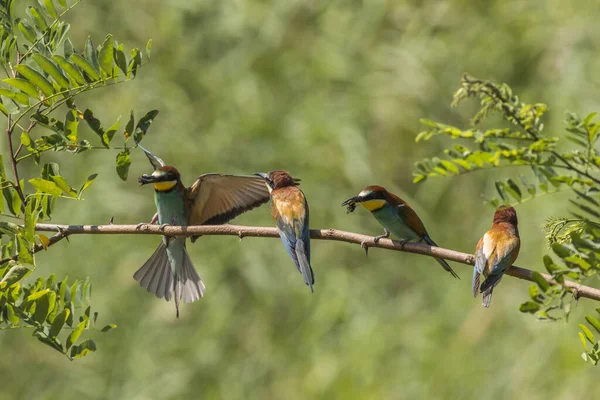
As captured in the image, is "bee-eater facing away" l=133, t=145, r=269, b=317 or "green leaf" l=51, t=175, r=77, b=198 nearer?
"green leaf" l=51, t=175, r=77, b=198

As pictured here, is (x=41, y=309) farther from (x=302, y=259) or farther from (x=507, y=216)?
(x=507, y=216)

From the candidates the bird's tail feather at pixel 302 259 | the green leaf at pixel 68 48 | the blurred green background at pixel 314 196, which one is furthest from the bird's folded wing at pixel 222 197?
the blurred green background at pixel 314 196

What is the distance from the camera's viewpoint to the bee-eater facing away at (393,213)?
7.50 ft

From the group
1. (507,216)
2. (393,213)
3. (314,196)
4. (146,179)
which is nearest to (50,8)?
(146,179)

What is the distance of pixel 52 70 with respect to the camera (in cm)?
166

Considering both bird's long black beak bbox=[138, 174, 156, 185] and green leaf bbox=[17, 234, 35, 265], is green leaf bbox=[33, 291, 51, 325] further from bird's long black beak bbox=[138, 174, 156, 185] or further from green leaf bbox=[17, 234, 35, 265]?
bird's long black beak bbox=[138, 174, 156, 185]

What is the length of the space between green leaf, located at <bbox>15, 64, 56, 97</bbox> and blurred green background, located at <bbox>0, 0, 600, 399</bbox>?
9.66ft

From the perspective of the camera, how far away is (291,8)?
543 cm

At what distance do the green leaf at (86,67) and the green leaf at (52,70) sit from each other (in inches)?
1.3

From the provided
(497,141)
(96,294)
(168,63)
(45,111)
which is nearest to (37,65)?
(45,111)

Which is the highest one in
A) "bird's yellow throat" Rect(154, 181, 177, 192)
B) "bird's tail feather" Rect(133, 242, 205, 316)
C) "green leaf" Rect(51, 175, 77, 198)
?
"green leaf" Rect(51, 175, 77, 198)

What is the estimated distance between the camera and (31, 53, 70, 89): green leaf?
165cm

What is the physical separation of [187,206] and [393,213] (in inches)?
23.4

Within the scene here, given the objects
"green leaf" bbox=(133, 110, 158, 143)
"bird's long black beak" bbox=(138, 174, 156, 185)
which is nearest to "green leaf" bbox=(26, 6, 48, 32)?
"green leaf" bbox=(133, 110, 158, 143)
